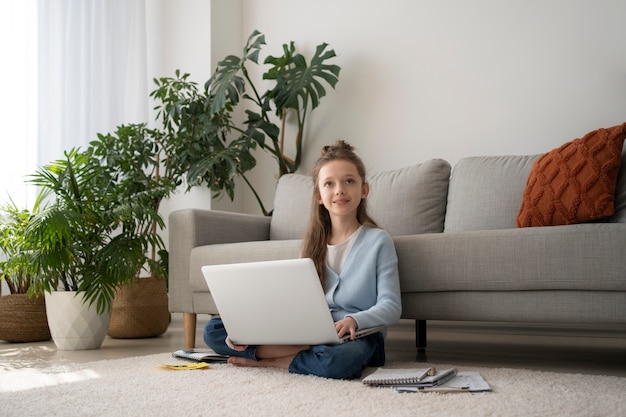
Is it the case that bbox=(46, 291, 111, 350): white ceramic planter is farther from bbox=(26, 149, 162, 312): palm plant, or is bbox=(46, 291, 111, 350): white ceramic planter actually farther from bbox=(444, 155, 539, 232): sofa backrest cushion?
bbox=(444, 155, 539, 232): sofa backrest cushion

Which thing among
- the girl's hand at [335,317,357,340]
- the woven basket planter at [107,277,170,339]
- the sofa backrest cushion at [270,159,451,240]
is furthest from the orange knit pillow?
the woven basket planter at [107,277,170,339]

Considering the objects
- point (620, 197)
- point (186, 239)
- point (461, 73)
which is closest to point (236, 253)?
point (186, 239)

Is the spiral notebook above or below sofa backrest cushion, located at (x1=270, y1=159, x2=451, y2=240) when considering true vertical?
below

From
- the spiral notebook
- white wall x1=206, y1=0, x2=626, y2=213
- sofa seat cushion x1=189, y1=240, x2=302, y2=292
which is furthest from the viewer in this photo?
white wall x1=206, y1=0, x2=626, y2=213

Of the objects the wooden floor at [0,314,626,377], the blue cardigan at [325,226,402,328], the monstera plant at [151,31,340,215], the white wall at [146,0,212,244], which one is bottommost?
the wooden floor at [0,314,626,377]

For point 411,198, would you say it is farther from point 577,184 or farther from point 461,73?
point 461,73

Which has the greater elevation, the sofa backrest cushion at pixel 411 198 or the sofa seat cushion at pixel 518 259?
the sofa backrest cushion at pixel 411 198

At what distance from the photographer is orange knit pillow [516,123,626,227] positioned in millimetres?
2275

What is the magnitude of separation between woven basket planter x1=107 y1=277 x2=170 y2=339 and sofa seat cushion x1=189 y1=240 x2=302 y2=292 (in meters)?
0.74

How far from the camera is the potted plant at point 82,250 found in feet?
8.88

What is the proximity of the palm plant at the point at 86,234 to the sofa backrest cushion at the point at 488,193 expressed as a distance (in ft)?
4.11

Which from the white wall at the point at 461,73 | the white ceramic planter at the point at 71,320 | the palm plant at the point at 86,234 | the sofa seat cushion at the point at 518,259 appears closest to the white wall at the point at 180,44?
the white wall at the point at 461,73

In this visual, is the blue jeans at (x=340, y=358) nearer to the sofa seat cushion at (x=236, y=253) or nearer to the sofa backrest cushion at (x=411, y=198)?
the sofa seat cushion at (x=236, y=253)

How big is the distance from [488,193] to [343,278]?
0.90 meters
